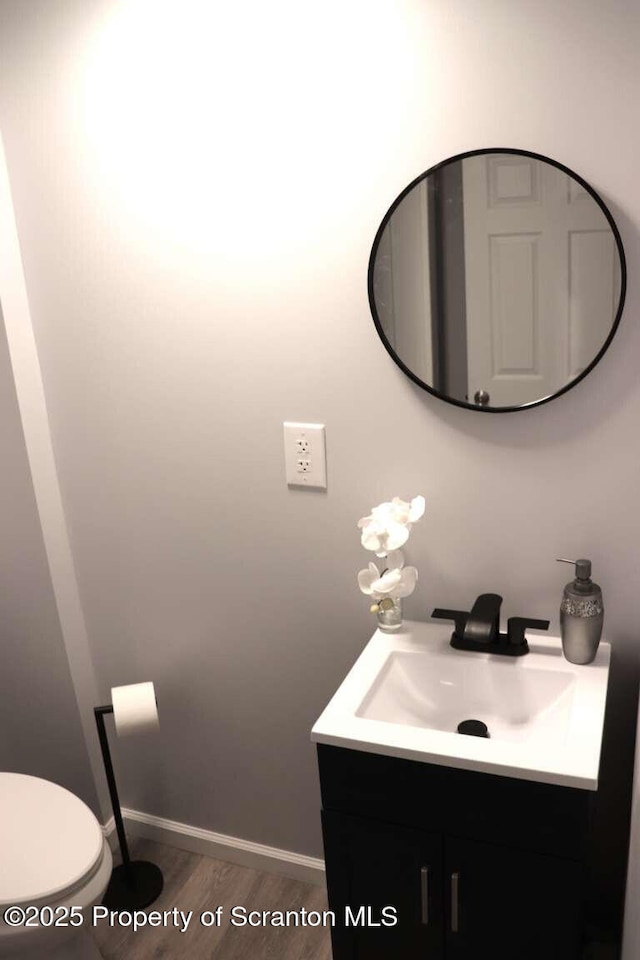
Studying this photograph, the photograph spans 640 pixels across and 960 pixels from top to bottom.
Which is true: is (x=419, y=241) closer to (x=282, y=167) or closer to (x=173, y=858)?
(x=282, y=167)

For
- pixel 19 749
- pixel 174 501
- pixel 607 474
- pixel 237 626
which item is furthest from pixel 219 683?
pixel 607 474

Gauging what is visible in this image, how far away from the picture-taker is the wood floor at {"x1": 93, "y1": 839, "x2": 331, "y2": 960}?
2.03 m

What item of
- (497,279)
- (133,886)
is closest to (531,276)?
(497,279)

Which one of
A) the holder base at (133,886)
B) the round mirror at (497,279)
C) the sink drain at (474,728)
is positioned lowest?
the holder base at (133,886)

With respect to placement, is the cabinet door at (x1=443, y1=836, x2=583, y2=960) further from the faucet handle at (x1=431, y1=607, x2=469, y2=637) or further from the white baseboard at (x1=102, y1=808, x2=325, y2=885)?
the white baseboard at (x1=102, y1=808, x2=325, y2=885)

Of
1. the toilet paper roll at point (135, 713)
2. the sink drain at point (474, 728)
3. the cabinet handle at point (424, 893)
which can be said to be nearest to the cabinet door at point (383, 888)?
the cabinet handle at point (424, 893)

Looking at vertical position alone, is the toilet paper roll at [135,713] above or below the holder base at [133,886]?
above

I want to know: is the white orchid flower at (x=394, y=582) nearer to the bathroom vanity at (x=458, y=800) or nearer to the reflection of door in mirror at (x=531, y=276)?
the bathroom vanity at (x=458, y=800)

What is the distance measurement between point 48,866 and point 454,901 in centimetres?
80

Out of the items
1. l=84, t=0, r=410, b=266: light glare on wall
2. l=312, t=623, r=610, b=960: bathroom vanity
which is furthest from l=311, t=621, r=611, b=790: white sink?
l=84, t=0, r=410, b=266: light glare on wall

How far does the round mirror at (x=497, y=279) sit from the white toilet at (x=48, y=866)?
1181 millimetres

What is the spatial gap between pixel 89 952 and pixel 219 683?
2.15 ft

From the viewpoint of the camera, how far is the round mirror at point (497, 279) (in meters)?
1.53

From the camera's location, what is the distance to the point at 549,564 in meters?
1.74
